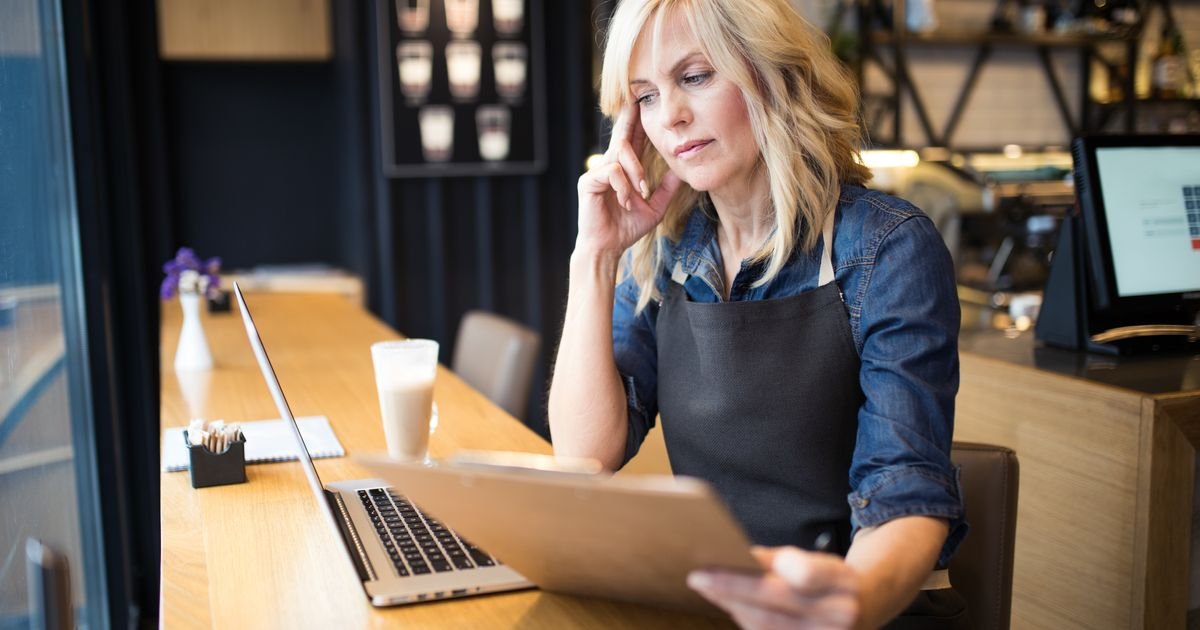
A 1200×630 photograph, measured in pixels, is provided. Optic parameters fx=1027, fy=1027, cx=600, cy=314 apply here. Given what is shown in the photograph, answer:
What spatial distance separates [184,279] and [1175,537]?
86.9 inches

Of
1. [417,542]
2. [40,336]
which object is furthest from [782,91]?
[40,336]

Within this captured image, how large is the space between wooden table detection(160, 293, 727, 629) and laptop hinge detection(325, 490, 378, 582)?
2cm

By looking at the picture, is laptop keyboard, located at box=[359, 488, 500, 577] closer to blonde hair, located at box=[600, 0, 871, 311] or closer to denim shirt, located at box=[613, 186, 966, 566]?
denim shirt, located at box=[613, 186, 966, 566]

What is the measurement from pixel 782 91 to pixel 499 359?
4.31ft

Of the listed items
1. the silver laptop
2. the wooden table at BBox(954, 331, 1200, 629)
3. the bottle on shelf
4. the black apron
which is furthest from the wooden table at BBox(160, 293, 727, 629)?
the bottle on shelf

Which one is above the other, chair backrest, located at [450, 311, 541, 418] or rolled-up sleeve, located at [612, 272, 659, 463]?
rolled-up sleeve, located at [612, 272, 659, 463]

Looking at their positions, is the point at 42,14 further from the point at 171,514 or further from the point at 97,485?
the point at 171,514

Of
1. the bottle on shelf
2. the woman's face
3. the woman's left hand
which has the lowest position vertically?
the woman's left hand

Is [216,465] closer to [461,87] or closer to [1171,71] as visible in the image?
[461,87]

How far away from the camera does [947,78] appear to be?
5.84 metres

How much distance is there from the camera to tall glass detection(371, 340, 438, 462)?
138cm

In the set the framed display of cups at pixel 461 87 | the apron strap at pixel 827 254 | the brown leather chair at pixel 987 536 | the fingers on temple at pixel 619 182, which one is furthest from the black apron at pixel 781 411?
the framed display of cups at pixel 461 87

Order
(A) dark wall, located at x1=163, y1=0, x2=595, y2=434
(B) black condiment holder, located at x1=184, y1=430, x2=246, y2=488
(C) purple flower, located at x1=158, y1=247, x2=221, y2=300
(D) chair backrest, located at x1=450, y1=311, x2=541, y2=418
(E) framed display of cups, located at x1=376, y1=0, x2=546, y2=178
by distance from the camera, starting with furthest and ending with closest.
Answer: (A) dark wall, located at x1=163, y1=0, x2=595, y2=434 → (E) framed display of cups, located at x1=376, y1=0, x2=546, y2=178 → (C) purple flower, located at x1=158, y1=247, x2=221, y2=300 → (D) chair backrest, located at x1=450, y1=311, x2=541, y2=418 → (B) black condiment holder, located at x1=184, y1=430, x2=246, y2=488

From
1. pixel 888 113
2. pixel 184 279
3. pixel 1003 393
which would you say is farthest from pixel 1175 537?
pixel 888 113
